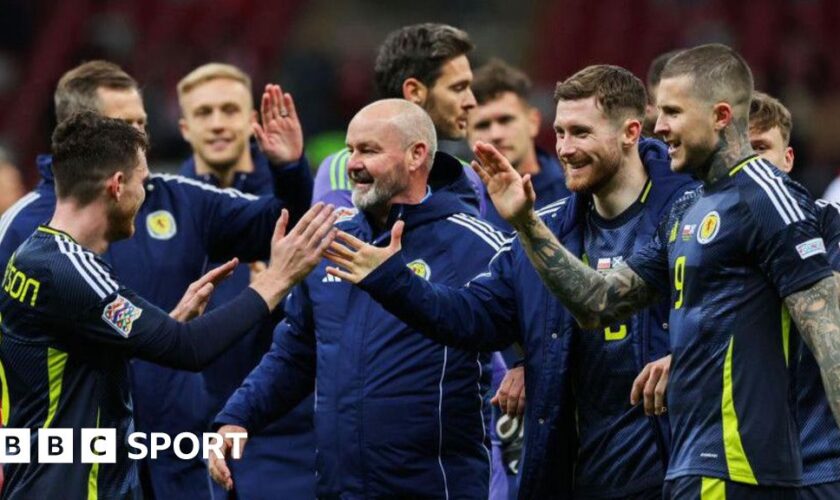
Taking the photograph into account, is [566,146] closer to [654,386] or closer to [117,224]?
[654,386]

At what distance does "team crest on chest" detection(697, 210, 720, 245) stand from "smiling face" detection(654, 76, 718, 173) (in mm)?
199

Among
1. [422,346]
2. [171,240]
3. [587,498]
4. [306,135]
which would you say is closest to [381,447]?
[422,346]

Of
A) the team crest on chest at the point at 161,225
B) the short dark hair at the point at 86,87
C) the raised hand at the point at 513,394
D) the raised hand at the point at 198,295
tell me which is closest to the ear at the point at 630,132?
the raised hand at the point at 513,394

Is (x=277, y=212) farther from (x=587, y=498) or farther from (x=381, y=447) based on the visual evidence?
(x=587, y=498)

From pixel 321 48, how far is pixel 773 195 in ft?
46.0

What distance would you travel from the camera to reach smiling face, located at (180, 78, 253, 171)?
8.75 meters

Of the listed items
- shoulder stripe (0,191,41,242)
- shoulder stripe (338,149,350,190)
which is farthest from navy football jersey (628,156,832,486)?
shoulder stripe (0,191,41,242)

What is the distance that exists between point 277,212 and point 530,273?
1.76 metres

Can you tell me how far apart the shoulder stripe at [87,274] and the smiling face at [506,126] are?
366 cm

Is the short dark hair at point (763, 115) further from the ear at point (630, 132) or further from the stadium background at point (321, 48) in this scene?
the stadium background at point (321, 48)

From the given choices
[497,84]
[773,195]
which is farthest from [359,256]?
[497,84]

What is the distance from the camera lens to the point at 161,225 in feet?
24.1

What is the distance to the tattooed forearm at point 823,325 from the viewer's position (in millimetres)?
4949

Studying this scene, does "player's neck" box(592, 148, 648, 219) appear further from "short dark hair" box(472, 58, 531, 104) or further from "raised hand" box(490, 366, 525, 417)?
"short dark hair" box(472, 58, 531, 104)
